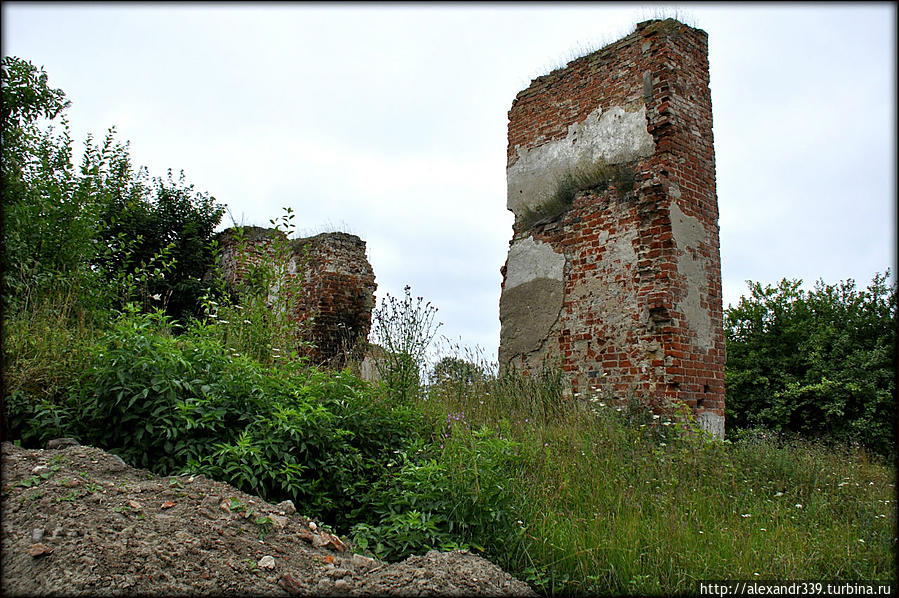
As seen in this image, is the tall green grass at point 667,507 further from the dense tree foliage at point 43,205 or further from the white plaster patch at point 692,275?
the dense tree foliage at point 43,205

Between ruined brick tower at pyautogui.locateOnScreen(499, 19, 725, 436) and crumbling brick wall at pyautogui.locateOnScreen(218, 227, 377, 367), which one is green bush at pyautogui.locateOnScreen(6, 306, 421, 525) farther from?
crumbling brick wall at pyautogui.locateOnScreen(218, 227, 377, 367)

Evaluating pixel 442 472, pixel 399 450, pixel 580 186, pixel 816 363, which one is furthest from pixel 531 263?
pixel 816 363

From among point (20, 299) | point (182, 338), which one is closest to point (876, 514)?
point (182, 338)

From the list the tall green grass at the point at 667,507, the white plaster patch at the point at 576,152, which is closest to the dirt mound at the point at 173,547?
the tall green grass at the point at 667,507

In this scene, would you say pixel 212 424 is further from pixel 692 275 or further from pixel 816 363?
pixel 816 363

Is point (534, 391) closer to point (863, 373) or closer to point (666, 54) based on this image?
point (666, 54)

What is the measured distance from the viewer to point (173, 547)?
318 centimetres

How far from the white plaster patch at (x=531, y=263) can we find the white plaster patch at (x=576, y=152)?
0.58 metres

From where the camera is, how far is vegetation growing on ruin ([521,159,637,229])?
755 centimetres

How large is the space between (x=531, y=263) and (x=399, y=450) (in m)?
4.28

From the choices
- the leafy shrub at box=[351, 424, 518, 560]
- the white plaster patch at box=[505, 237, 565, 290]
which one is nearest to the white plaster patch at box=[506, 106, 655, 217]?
the white plaster patch at box=[505, 237, 565, 290]

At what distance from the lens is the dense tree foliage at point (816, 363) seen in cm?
1283

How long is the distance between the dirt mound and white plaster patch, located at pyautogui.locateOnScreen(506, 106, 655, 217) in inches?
Answer: 221

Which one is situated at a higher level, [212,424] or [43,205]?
[43,205]
